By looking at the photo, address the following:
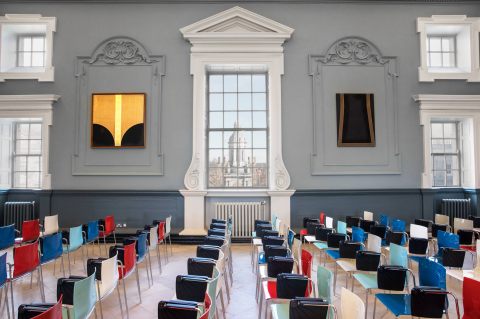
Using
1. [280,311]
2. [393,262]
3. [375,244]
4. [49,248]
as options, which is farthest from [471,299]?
[49,248]

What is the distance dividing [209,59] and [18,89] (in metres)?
4.88

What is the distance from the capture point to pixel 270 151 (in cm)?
889

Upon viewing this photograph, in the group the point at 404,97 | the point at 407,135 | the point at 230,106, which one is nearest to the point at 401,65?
the point at 404,97

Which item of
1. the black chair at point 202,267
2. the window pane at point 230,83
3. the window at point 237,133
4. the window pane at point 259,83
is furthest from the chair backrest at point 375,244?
the window pane at point 230,83

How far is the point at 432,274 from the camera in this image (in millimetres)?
3449

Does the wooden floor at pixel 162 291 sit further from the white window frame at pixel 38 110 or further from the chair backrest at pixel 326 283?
the white window frame at pixel 38 110

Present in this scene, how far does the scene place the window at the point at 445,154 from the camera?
9.48m

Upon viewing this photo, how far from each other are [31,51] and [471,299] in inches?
421

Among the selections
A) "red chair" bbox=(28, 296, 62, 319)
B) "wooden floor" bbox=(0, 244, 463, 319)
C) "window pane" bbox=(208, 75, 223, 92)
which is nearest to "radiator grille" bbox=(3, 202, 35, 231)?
"wooden floor" bbox=(0, 244, 463, 319)

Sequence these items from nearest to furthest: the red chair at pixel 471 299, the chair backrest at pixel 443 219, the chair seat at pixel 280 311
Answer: the red chair at pixel 471 299, the chair seat at pixel 280 311, the chair backrest at pixel 443 219

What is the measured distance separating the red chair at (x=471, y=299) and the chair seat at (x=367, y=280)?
3.07ft

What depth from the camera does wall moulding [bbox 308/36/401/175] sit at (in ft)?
29.1

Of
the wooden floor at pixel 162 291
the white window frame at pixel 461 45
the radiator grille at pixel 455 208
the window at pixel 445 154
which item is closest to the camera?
the wooden floor at pixel 162 291

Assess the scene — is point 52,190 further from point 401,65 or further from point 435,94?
point 435,94
